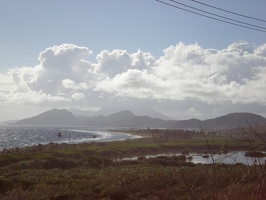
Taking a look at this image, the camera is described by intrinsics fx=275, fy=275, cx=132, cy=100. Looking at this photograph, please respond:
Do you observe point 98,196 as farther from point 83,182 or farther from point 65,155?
point 65,155

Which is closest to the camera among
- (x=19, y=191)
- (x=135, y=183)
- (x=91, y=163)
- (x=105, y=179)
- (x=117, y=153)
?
(x=19, y=191)

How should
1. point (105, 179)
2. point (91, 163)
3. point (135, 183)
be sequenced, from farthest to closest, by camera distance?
point (91, 163) → point (105, 179) → point (135, 183)

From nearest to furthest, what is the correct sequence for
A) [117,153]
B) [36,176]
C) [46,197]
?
[46,197]
[36,176]
[117,153]

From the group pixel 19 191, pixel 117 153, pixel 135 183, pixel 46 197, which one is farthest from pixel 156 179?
pixel 117 153

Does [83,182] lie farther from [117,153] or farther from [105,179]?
[117,153]

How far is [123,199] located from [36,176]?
47.1 ft

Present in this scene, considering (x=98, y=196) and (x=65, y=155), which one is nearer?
(x=98, y=196)

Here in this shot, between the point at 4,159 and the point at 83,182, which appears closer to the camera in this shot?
the point at 83,182

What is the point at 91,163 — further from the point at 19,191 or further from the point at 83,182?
the point at 19,191

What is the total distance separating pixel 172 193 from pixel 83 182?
34.2ft

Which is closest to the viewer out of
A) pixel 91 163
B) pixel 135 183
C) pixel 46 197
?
pixel 46 197

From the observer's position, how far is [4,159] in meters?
52.4

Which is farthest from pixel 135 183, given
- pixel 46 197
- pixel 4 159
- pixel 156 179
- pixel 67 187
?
pixel 4 159

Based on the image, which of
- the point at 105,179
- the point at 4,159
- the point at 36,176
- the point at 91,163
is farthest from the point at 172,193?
the point at 4,159
